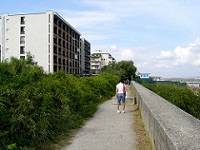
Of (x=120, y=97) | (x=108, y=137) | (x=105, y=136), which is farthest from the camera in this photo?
(x=120, y=97)

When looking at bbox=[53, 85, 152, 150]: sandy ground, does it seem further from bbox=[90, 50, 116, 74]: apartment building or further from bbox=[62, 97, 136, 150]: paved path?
bbox=[90, 50, 116, 74]: apartment building

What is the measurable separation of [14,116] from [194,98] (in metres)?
16.9

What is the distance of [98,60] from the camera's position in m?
138

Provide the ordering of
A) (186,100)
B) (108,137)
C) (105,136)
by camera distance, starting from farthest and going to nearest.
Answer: (186,100) → (105,136) → (108,137)

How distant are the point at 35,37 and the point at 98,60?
74.7 metres

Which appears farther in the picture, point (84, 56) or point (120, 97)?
point (84, 56)

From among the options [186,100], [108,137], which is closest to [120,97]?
[108,137]

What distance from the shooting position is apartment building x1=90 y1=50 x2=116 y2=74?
437ft

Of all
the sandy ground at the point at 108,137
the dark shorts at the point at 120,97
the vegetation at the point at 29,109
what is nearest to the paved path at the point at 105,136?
the sandy ground at the point at 108,137

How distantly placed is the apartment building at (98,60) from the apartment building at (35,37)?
63314 mm

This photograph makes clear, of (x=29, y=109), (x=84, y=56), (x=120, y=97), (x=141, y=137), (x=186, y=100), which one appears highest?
(x=84, y=56)

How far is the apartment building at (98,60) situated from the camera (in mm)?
133125

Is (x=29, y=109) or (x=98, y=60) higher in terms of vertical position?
(x=98, y=60)

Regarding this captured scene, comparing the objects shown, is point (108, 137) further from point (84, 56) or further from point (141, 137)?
point (84, 56)
